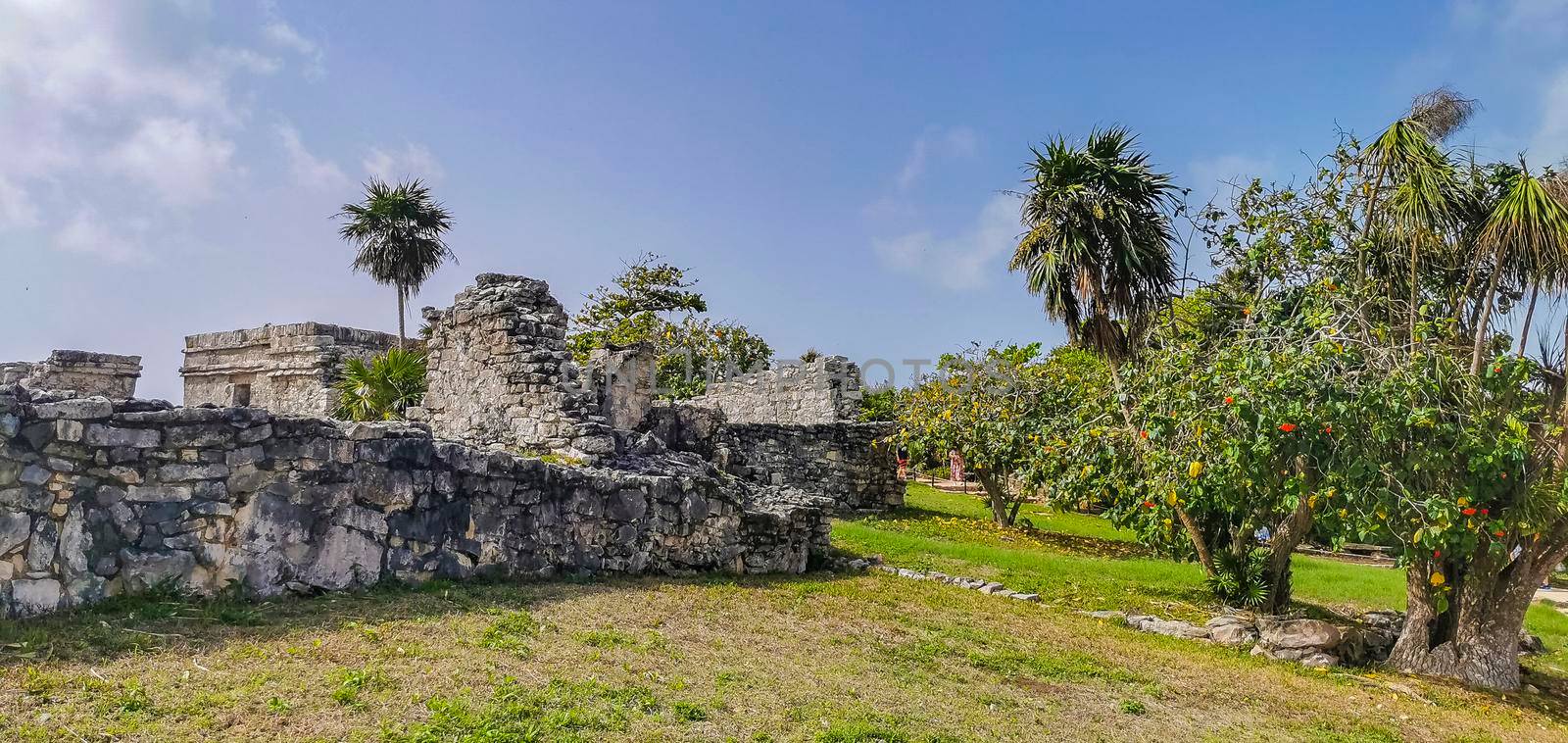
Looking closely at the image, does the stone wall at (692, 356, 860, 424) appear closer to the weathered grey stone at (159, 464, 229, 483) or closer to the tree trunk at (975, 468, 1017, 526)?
the tree trunk at (975, 468, 1017, 526)

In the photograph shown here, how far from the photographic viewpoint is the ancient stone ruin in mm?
5395

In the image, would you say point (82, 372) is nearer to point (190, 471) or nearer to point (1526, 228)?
point (190, 471)

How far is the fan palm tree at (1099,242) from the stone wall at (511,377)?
6.01 meters

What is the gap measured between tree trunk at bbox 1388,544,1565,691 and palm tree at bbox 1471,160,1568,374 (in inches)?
82.0

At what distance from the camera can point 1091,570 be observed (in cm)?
1348

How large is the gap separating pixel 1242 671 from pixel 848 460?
11.3m

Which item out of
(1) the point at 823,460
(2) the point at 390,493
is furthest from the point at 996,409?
(2) the point at 390,493

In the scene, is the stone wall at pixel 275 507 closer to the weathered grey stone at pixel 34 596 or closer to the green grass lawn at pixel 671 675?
the weathered grey stone at pixel 34 596

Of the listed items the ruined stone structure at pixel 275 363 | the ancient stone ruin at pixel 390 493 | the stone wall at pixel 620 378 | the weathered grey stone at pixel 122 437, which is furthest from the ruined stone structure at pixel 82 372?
the weathered grey stone at pixel 122 437

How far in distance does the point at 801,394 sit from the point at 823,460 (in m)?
2.78

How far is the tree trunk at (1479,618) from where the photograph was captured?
8570 mm

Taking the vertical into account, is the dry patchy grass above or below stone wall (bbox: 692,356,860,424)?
below

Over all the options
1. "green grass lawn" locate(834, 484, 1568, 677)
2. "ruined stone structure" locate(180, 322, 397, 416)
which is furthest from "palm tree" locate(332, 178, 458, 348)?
"green grass lawn" locate(834, 484, 1568, 677)

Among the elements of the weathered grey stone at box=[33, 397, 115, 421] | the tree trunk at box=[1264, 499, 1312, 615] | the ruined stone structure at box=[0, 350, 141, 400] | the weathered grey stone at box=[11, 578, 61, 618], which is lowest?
the tree trunk at box=[1264, 499, 1312, 615]
